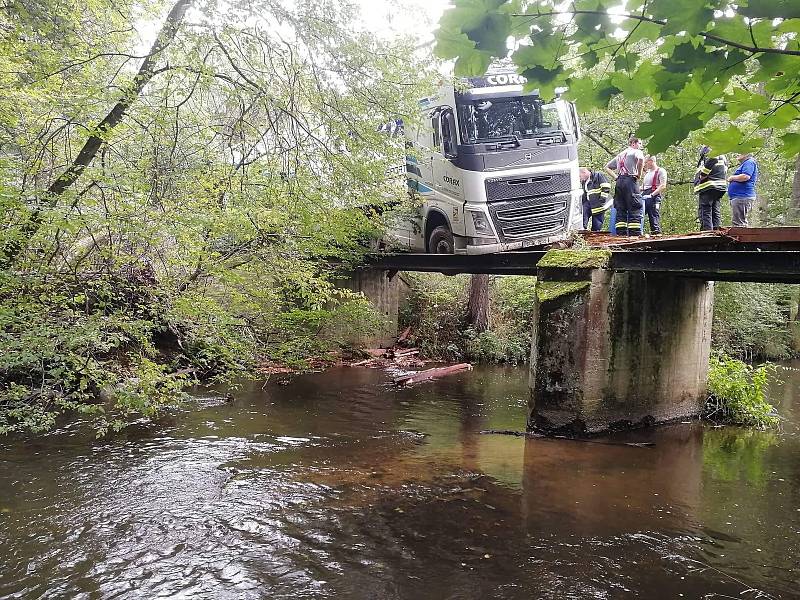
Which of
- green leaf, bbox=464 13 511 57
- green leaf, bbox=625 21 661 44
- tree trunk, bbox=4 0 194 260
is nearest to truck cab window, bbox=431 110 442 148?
tree trunk, bbox=4 0 194 260

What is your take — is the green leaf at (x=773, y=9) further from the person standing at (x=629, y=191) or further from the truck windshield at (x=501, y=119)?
the truck windshield at (x=501, y=119)

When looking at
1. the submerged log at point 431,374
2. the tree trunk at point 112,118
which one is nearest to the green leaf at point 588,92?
the tree trunk at point 112,118

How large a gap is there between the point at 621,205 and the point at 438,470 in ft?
19.7

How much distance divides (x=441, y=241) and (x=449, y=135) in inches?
91.0

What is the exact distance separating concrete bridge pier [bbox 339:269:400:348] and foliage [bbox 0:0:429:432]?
7.52 metres

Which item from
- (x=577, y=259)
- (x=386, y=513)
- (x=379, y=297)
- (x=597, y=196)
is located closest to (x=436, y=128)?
(x=597, y=196)

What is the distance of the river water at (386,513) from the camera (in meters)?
4.46

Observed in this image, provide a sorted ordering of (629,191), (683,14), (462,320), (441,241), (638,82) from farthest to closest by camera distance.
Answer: (462,320), (441,241), (629,191), (638,82), (683,14)

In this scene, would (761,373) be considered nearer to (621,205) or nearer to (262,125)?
(621,205)

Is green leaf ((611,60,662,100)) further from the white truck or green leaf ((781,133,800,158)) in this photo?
the white truck

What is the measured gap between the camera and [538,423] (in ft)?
28.3

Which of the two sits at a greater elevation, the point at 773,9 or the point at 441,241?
the point at 441,241

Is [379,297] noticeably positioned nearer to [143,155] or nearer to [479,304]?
[479,304]

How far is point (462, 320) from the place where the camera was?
18.2 metres
